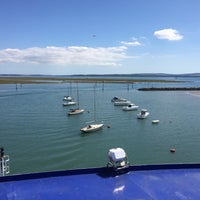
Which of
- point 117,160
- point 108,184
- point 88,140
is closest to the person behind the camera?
point 108,184

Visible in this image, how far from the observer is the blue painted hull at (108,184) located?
11.9 metres

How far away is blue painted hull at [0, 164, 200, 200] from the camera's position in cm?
1188

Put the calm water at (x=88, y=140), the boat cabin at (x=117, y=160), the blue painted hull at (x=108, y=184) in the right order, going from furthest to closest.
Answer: the calm water at (x=88, y=140) → the boat cabin at (x=117, y=160) → the blue painted hull at (x=108, y=184)

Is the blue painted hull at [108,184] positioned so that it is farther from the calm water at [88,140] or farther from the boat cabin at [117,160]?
the calm water at [88,140]

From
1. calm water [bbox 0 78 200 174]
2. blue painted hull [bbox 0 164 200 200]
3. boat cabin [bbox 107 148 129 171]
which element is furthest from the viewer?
calm water [bbox 0 78 200 174]

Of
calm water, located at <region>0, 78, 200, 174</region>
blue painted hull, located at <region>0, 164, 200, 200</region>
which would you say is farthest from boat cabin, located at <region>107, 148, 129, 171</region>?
calm water, located at <region>0, 78, 200, 174</region>

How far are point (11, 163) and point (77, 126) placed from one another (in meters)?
21.8

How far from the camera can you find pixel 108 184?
1292 cm

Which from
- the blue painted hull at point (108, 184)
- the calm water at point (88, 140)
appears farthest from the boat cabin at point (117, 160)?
the calm water at point (88, 140)

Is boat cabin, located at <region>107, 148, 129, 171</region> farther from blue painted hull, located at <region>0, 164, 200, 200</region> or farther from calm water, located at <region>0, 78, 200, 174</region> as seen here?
calm water, located at <region>0, 78, 200, 174</region>

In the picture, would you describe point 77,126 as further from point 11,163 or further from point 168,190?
point 168,190

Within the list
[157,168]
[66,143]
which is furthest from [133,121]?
[157,168]

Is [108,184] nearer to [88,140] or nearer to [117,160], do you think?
[117,160]

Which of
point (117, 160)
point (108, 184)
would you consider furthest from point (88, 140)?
point (108, 184)
